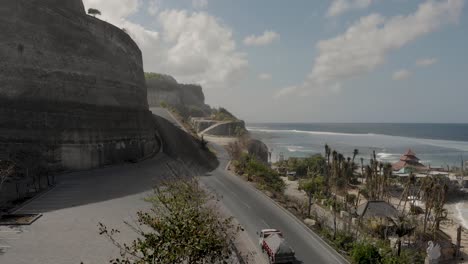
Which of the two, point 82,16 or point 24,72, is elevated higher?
point 82,16

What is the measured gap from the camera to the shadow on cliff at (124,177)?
21250mm

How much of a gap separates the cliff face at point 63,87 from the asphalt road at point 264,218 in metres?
10.2

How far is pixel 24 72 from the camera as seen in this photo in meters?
26.5

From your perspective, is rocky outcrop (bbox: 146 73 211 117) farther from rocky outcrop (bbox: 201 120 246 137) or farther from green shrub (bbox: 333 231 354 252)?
green shrub (bbox: 333 231 354 252)

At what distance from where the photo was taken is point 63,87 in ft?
93.1

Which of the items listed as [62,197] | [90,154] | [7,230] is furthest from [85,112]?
[7,230]

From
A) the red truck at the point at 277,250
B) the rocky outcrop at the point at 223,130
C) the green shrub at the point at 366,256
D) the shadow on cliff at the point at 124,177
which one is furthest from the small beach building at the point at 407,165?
the red truck at the point at 277,250

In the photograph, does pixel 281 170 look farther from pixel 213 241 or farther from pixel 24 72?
pixel 213 241

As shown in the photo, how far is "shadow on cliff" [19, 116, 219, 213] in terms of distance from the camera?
21250mm

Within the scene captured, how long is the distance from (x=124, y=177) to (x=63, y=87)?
9059 mm

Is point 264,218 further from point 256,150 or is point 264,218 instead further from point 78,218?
point 256,150

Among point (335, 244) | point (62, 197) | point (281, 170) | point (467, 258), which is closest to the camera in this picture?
point (335, 244)

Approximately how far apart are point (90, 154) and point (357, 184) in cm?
3689

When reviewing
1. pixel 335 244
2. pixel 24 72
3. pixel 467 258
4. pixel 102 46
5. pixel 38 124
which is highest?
pixel 102 46
